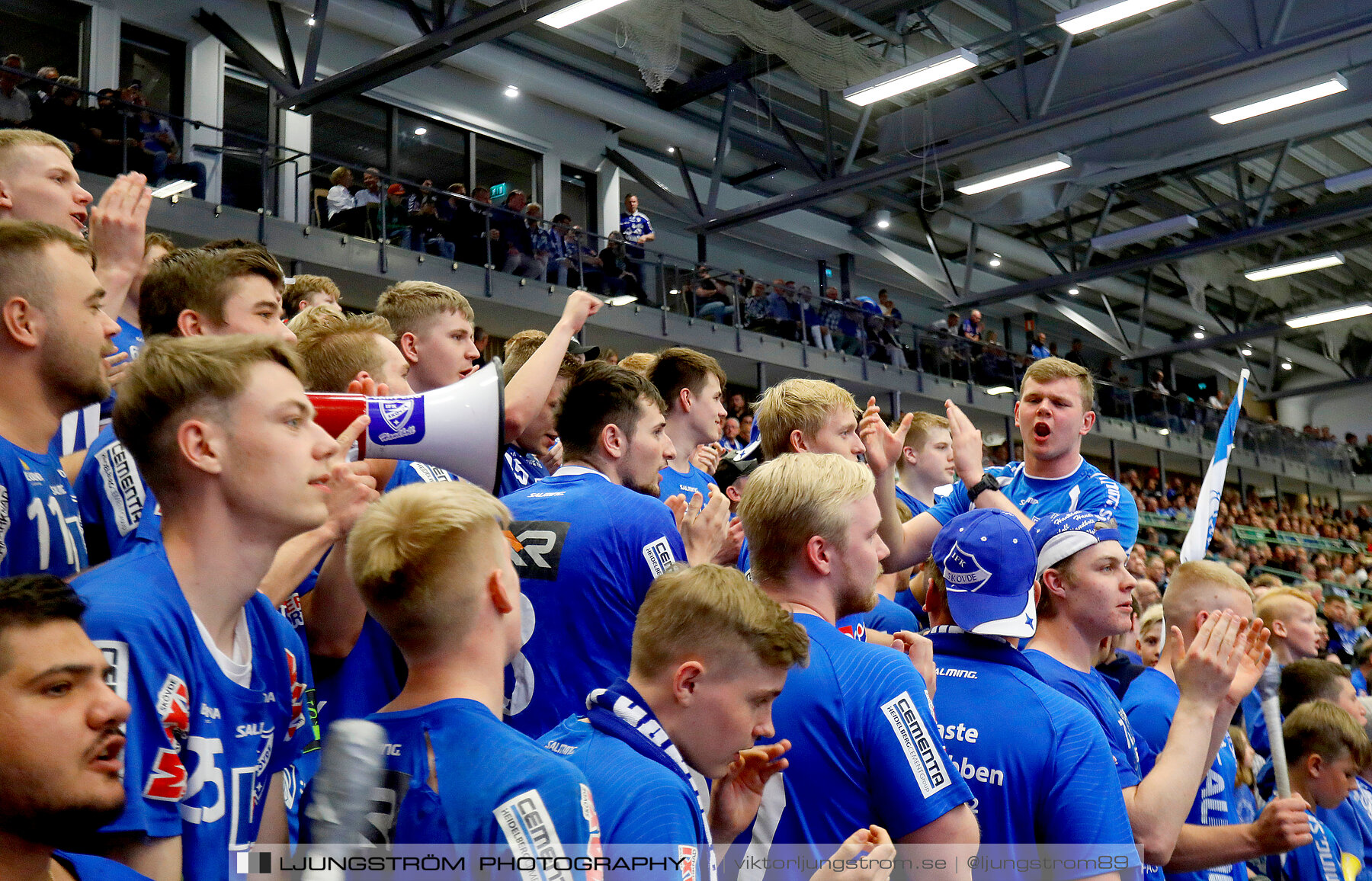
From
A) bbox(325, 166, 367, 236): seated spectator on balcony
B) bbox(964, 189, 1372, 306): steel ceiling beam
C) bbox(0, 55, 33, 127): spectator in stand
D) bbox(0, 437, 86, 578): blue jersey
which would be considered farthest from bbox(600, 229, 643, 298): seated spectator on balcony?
bbox(0, 437, 86, 578): blue jersey

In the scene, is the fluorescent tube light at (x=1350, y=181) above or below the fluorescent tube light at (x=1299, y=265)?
above

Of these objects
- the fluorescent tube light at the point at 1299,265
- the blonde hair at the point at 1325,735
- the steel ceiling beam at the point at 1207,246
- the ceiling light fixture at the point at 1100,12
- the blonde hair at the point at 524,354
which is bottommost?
the blonde hair at the point at 1325,735

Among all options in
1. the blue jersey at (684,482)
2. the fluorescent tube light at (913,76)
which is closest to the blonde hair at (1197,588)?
the blue jersey at (684,482)

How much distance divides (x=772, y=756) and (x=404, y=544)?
826mm

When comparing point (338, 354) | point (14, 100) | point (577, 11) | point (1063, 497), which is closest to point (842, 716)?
point (338, 354)

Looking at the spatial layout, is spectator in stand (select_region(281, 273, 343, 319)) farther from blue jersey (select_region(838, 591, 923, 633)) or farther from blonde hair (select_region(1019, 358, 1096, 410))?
blonde hair (select_region(1019, 358, 1096, 410))

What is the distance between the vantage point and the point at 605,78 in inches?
674

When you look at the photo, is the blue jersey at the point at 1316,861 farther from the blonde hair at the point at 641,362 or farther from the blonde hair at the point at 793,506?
the blonde hair at the point at 641,362

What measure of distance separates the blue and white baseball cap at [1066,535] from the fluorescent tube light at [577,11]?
9.13m

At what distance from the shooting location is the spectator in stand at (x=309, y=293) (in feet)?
14.4

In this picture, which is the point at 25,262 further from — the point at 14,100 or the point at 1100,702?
the point at 14,100

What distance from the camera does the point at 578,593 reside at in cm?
292

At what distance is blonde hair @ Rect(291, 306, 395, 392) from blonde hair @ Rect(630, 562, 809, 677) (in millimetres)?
1203

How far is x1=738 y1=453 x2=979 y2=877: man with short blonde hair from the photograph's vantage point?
7.45ft
